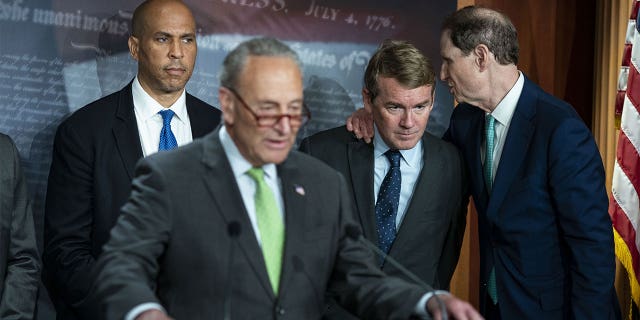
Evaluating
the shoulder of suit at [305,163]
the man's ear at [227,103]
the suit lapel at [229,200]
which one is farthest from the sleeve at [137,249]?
the shoulder of suit at [305,163]

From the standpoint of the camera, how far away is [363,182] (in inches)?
146

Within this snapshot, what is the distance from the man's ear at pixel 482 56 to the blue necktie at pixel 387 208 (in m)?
0.55

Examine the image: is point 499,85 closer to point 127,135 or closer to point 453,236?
point 453,236

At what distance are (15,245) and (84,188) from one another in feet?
1.18

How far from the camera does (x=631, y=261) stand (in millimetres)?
4441

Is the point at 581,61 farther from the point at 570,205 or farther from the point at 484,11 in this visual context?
the point at 570,205

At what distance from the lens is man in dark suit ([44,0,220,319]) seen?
3691mm

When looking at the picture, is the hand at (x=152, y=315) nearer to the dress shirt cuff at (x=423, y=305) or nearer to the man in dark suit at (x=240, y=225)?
the man in dark suit at (x=240, y=225)

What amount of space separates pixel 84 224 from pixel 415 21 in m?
2.14

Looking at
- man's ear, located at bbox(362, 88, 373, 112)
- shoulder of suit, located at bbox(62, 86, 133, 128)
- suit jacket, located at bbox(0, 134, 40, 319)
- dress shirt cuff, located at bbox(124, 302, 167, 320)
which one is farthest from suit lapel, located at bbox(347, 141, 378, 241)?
dress shirt cuff, located at bbox(124, 302, 167, 320)

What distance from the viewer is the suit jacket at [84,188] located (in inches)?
145

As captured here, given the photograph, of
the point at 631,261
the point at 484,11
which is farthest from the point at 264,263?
the point at 631,261

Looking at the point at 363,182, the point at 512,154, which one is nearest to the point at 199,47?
the point at 363,182

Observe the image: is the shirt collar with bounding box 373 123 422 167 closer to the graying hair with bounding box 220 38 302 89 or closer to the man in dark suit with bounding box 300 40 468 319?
the man in dark suit with bounding box 300 40 468 319
